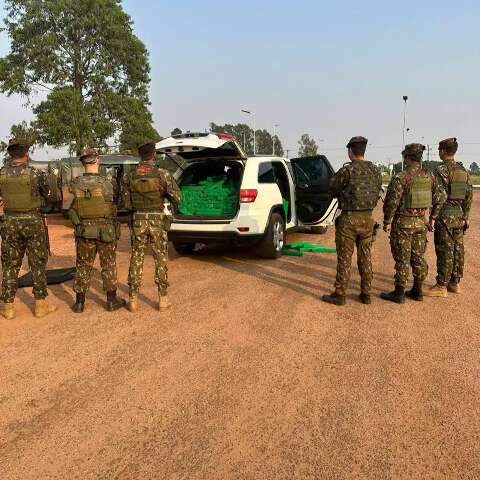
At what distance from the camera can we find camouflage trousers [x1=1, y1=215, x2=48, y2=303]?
14.7 feet

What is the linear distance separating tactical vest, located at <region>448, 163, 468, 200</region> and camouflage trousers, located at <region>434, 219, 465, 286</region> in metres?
0.30

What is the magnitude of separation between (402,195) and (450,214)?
2.38 feet

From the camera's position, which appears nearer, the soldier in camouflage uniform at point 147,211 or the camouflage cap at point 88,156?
the camouflage cap at point 88,156

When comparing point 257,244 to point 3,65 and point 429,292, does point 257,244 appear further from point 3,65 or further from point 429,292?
point 3,65

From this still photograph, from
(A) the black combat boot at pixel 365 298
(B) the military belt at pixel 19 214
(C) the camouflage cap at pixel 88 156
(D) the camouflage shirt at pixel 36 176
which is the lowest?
(A) the black combat boot at pixel 365 298

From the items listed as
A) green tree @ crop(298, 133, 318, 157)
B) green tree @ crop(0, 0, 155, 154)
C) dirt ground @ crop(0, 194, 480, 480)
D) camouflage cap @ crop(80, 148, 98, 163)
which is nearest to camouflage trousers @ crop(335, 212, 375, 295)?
dirt ground @ crop(0, 194, 480, 480)

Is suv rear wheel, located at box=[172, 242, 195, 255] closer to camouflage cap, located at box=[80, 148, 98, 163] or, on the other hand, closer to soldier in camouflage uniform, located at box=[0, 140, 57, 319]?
soldier in camouflage uniform, located at box=[0, 140, 57, 319]

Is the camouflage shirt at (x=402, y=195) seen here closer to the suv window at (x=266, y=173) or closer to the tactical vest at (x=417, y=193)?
the tactical vest at (x=417, y=193)

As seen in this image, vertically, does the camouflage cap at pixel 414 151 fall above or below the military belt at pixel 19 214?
above

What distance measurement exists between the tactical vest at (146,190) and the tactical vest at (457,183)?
3230 millimetres

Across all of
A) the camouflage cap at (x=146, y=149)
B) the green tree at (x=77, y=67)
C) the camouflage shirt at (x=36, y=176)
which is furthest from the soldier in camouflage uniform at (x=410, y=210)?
the green tree at (x=77, y=67)

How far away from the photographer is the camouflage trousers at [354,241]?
187 inches

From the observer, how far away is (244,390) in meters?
3.11

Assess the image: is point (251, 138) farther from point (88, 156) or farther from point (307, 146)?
point (88, 156)
